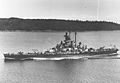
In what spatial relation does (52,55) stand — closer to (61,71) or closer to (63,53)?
(63,53)

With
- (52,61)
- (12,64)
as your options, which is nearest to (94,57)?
(52,61)

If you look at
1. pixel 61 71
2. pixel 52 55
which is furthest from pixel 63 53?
pixel 61 71

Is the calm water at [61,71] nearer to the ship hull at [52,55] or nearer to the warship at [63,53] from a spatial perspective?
the ship hull at [52,55]

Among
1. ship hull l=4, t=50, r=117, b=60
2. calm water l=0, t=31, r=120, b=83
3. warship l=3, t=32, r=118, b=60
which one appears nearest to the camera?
calm water l=0, t=31, r=120, b=83

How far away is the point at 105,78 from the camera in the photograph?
132ft

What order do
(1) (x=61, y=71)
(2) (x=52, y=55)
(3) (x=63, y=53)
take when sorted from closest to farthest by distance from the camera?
1. (1) (x=61, y=71)
2. (2) (x=52, y=55)
3. (3) (x=63, y=53)

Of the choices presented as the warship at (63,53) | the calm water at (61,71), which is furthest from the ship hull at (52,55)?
the calm water at (61,71)

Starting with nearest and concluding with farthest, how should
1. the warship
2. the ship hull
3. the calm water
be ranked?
the calm water < the ship hull < the warship

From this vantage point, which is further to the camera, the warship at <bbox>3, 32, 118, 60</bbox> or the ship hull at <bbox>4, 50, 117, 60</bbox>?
the warship at <bbox>3, 32, 118, 60</bbox>

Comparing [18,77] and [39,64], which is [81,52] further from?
[18,77]

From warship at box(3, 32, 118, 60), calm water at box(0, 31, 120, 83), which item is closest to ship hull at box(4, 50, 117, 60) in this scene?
warship at box(3, 32, 118, 60)

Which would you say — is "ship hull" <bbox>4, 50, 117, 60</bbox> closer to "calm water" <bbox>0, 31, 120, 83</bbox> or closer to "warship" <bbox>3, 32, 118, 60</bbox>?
"warship" <bbox>3, 32, 118, 60</bbox>

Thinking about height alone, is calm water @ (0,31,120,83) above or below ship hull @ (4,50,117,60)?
below

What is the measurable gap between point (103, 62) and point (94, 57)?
5.44 meters
